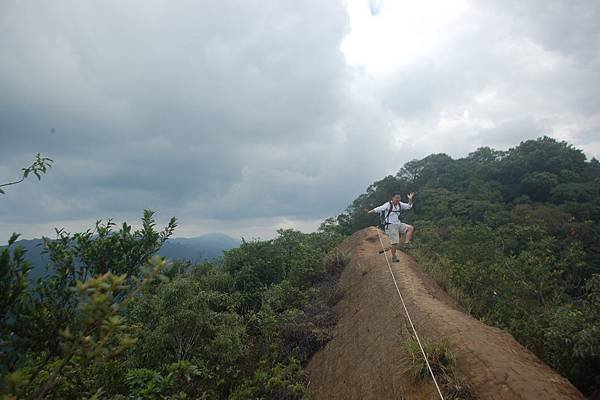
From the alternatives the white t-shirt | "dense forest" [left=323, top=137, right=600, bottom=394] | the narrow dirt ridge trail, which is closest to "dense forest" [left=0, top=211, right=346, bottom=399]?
the narrow dirt ridge trail

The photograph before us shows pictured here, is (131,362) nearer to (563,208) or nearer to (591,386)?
(591,386)

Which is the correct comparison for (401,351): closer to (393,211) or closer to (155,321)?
(393,211)

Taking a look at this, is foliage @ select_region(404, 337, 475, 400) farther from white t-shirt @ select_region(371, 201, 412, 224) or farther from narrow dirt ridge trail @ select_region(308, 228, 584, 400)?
white t-shirt @ select_region(371, 201, 412, 224)

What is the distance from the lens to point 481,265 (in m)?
12.3

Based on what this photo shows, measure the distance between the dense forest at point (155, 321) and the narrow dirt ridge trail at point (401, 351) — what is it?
801mm

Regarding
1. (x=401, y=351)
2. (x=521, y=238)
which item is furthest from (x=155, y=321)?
(x=521, y=238)

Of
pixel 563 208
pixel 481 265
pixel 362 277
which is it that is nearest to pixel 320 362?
pixel 362 277

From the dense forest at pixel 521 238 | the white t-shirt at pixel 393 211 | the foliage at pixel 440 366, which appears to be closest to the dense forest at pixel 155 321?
the foliage at pixel 440 366

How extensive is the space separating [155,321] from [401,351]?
6.34m

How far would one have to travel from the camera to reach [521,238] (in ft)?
57.3

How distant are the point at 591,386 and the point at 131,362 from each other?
30.1 feet

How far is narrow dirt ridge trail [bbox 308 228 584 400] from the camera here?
465 cm

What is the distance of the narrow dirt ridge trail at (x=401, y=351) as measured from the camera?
183 inches

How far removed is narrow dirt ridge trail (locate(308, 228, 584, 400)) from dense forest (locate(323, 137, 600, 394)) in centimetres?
104
